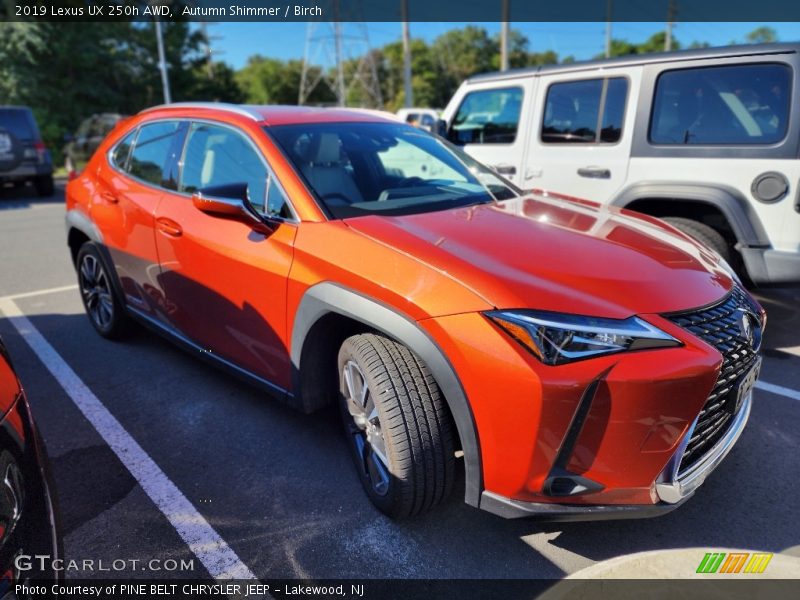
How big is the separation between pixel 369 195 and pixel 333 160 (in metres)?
0.31

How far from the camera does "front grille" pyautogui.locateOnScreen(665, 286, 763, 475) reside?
1981mm

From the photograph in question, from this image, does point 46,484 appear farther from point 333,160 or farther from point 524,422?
point 333,160

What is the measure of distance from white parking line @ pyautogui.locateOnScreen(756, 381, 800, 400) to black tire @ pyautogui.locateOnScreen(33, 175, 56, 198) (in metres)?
14.2

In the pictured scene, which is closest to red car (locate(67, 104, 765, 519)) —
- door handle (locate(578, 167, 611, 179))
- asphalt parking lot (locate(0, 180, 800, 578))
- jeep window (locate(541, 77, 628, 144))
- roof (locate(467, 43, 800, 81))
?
asphalt parking lot (locate(0, 180, 800, 578))

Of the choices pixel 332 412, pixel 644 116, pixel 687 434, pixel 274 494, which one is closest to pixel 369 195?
pixel 332 412

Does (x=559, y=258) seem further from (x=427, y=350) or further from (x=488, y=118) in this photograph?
(x=488, y=118)

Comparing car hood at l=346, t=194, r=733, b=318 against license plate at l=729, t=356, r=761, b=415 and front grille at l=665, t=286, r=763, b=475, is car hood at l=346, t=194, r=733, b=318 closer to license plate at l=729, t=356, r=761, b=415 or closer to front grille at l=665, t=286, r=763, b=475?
front grille at l=665, t=286, r=763, b=475

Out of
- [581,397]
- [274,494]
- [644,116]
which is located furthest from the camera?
[644,116]

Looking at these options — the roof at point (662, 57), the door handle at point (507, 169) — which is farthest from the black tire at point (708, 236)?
the door handle at point (507, 169)

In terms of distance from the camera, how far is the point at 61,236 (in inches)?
343

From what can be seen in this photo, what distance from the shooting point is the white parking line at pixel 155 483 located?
2213 mm

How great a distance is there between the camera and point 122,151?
4137mm

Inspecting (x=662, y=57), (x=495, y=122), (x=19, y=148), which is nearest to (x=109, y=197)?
(x=495, y=122)

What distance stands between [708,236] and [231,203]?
3.38 meters
